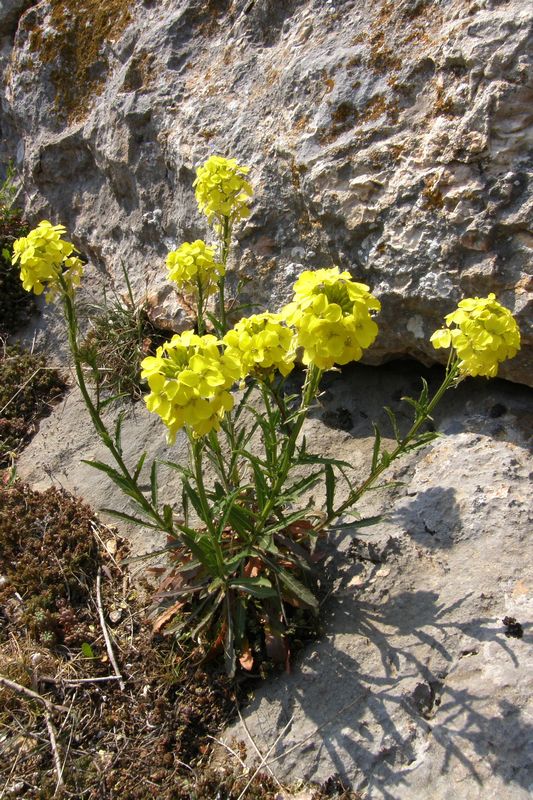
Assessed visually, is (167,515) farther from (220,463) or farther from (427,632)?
(427,632)

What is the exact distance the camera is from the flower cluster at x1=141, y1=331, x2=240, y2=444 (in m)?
1.75

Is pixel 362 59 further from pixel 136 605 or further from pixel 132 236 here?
pixel 136 605

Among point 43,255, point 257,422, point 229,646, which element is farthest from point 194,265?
point 229,646

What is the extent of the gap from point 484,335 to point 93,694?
2.19 m

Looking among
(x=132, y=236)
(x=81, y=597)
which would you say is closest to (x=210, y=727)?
(x=81, y=597)

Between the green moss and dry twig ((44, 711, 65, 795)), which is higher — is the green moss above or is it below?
above

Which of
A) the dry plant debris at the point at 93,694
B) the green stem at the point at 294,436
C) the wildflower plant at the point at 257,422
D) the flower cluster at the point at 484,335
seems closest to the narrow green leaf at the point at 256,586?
the wildflower plant at the point at 257,422

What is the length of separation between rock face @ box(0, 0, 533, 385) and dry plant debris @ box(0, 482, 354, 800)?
176 cm

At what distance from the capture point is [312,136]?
3.26 metres

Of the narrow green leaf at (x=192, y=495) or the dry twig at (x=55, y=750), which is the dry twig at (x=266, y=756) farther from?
the narrow green leaf at (x=192, y=495)

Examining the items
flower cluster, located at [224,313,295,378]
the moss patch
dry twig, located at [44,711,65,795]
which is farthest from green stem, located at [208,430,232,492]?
the moss patch

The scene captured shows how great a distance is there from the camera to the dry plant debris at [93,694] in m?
2.42

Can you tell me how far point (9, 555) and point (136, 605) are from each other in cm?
76

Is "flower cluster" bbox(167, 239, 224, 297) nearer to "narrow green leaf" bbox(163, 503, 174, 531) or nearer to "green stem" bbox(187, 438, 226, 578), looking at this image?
"green stem" bbox(187, 438, 226, 578)
